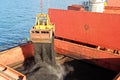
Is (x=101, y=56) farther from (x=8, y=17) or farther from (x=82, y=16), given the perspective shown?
(x=8, y=17)

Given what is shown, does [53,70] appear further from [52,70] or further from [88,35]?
[88,35]

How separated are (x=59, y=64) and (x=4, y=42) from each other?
14.2 m

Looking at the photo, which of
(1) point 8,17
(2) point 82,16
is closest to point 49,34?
(2) point 82,16

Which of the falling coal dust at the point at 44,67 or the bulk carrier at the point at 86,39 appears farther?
the bulk carrier at the point at 86,39

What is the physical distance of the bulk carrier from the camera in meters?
13.8

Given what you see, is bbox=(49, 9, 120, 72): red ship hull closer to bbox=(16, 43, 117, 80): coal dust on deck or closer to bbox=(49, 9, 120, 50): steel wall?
bbox=(49, 9, 120, 50): steel wall

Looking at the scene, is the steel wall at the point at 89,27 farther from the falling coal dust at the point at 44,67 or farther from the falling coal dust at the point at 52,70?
the falling coal dust at the point at 44,67

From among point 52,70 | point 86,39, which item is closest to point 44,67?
point 52,70

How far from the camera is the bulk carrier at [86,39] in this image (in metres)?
13.8

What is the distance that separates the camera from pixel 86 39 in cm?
1549

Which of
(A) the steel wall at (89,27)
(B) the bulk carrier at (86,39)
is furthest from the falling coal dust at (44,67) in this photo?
(A) the steel wall at (89,27)

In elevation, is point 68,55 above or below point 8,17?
below

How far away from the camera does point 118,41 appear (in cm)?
1365

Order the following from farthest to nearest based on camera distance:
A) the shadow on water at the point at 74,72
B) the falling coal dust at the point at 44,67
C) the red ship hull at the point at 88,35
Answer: the red ship hull at the point at 88,35 → the shadow on water at the point at 74,72 → the falling coal dust at the point at 44,67
